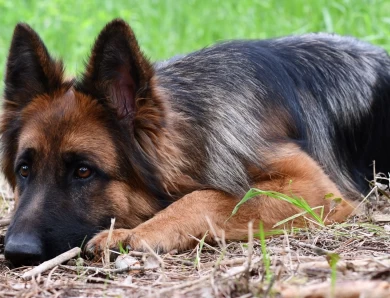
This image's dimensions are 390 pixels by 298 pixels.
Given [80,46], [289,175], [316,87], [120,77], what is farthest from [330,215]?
[80,46]

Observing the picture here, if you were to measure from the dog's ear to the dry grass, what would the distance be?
115cm

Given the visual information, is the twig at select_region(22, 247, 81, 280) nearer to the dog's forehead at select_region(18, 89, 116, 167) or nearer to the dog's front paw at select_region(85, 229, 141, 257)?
the dog's front paw at select_region(85, 229, 141, 257)

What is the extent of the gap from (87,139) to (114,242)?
2.50 feet

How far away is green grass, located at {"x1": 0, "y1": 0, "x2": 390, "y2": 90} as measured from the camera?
402 inches

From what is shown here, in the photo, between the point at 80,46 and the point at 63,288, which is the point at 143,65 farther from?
the point at 80,46

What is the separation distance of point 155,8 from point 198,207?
8.54 meters

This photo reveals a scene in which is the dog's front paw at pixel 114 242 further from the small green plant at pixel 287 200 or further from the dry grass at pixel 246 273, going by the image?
the small green plant at pixel 287 200

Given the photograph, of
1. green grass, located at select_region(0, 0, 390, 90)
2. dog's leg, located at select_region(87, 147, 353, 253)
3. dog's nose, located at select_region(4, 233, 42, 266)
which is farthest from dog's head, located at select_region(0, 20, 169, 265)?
green grass, located at select_region(0, 0, 390, 90)

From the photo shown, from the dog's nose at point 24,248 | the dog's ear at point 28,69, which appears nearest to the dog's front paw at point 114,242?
the dog's nose at point 24,248

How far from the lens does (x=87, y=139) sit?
4.43m

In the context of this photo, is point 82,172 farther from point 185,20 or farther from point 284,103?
point 185,20

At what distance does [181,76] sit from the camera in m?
5.16

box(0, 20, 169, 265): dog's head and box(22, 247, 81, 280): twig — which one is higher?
box(0, 20, 169, 265): dog's head

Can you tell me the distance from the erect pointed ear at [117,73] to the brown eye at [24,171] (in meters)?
0.66
